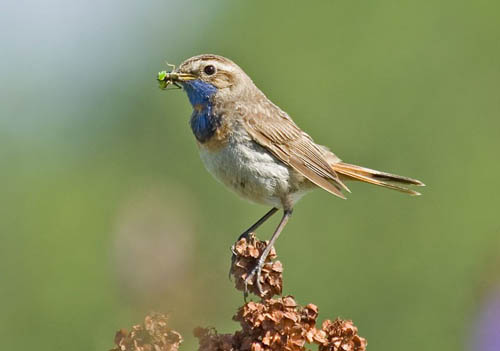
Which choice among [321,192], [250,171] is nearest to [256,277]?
[250,171]

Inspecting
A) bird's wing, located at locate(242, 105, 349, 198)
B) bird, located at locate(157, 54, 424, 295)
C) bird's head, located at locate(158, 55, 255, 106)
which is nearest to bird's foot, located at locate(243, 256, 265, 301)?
bird, located at locate(157, 54, 424, 295)

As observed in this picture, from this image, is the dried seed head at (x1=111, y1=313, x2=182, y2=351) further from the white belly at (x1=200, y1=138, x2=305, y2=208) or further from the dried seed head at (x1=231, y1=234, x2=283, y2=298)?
the white belly at (x1=200, y1=138, x2=305, y2=208)

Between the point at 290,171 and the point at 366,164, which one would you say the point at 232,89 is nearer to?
the point at 290,171

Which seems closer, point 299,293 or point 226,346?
point 226,346

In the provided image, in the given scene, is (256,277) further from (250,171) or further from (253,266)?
(250,171)

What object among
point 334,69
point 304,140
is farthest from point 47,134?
point 304,140

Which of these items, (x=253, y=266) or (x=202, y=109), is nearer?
(x=253, y=266)
